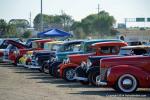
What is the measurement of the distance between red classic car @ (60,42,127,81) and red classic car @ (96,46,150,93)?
15.3 ft

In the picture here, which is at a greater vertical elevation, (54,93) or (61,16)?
(61,16)

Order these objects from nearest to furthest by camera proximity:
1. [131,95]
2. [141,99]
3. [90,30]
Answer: [141,99], [131,95], [90,30]

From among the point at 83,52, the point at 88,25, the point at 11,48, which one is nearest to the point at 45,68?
the point at 83,52

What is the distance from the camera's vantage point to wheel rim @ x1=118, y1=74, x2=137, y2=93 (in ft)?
54.8

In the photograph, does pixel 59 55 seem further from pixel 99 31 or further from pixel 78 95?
pixel 99 31

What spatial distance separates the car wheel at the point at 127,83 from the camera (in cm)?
1670

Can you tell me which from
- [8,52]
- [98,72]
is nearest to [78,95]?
[98,72]

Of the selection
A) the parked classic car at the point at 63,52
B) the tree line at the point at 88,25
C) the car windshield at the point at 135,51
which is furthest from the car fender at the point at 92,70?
the tree line at the point at 88,25

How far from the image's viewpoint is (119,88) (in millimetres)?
16875

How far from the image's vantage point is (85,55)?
2241cm

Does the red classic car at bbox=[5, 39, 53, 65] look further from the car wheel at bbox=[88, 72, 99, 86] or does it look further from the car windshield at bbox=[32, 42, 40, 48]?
the car wheel at bbox=[88, 72, 99, 86]

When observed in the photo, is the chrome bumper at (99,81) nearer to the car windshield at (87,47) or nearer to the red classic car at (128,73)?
the red classic car at (128,73)

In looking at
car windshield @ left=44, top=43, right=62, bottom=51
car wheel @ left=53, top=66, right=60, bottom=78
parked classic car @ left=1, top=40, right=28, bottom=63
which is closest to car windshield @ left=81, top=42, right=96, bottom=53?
car wheel @ left=53, top=66, right=60, bottom=78

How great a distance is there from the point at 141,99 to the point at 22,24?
95981 mm
